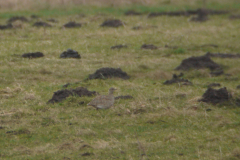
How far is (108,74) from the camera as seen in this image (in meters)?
16.1

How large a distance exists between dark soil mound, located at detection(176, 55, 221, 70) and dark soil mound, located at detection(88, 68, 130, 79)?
2872 mm

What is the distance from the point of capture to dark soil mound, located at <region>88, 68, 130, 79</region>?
15.9 meters

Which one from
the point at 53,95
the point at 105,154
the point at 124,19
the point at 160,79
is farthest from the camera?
the point at 124,19

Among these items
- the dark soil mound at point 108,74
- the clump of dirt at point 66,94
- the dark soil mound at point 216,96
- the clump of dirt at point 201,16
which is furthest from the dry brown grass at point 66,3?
the dark soil mound at point 216,96

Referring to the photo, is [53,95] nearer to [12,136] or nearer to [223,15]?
[12,136]

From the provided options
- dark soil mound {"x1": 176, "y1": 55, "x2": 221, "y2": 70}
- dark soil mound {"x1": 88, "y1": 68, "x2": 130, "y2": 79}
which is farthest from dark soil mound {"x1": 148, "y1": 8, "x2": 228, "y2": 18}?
dark soil mound {"x1": 88, "y1": 68, "x2": 130, "y2": 79}

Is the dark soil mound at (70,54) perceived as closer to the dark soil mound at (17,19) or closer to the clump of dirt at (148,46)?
the clump of dirt at (148,46)

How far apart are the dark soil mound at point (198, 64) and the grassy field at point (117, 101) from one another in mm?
456

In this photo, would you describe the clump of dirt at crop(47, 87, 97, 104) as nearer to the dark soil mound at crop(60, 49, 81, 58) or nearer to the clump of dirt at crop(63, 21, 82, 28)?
the dark soil mound at crop(60, 49, 81, 58)

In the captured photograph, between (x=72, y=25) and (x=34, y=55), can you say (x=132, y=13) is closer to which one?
(x=72, y=25)

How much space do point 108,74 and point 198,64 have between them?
167 inches

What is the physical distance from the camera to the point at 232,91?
13609 mm

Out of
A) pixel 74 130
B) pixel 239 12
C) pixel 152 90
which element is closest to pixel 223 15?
pixel 239 12

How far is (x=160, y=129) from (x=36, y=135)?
10.1 feet
